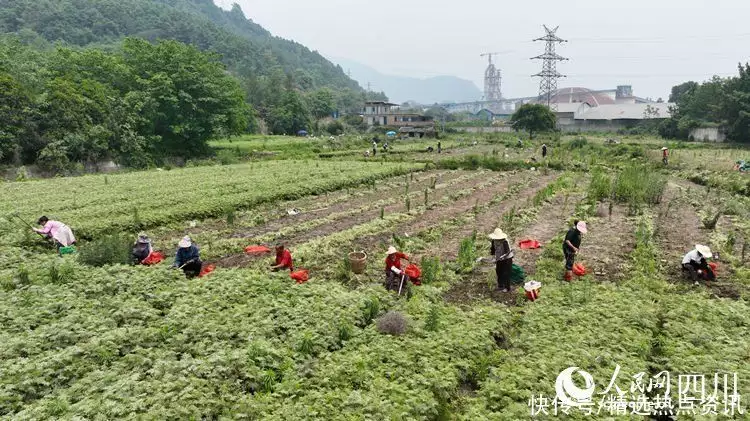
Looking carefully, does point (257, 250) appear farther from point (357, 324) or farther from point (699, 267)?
point (699, 267)

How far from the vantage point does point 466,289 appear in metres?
10.8

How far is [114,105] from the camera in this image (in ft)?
128

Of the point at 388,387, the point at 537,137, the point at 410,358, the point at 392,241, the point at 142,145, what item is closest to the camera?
the point at 388,387

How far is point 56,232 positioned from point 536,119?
195 ft

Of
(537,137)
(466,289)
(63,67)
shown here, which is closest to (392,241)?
(466,289)

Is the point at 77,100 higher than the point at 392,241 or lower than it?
higher

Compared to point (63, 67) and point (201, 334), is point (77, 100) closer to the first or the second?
point (63, 67)

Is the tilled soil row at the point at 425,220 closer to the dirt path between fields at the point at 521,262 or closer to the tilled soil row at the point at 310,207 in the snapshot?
the dirt path between fields at the point at 521,262

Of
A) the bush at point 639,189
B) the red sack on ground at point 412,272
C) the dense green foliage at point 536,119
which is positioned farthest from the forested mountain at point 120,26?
the red sack on ground at point 412,272

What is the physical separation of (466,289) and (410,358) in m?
4.05

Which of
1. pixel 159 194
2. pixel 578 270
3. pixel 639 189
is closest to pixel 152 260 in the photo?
pixel 159 194

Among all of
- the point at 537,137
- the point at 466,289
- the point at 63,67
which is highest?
the point at 63,67

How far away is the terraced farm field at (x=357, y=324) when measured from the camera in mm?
6074

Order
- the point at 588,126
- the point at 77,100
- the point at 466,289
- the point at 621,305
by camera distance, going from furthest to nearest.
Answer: the point at 588,126
the point at 77,100
the point at 466,289
the point at 621,305
